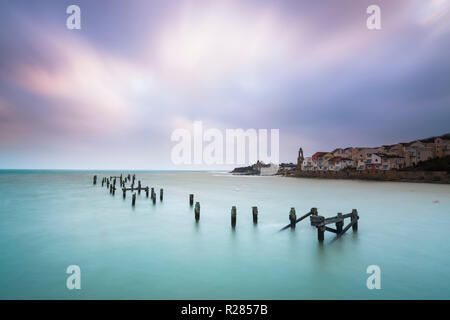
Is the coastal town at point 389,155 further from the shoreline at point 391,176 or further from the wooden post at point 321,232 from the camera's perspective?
the wooden post at point 321,232

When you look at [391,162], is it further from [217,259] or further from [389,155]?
[217,259]

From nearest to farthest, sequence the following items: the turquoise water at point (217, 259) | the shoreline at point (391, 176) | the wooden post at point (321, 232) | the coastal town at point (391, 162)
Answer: the turquoise water at point (217, 259) < the wooden post at point (321, 232) < the shoreline at point (391, 176) < the coastal town at point (391, 162)

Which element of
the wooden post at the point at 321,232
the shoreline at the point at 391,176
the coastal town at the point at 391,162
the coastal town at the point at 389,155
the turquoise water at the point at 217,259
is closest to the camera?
the turquoise water at the point at 217,259

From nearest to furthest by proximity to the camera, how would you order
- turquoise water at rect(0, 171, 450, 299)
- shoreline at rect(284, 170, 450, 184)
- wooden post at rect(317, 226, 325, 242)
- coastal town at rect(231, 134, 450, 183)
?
turquoise water at rect(0, 171, 450, 299) < wooden post at rect(317, 226, 325, 242) < shoreline at rect(284, 170, 450, 184) < coastal town at rect(231, 134, 450, 183)

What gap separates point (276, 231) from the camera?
1253 centimetres

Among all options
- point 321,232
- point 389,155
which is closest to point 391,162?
point 389,155

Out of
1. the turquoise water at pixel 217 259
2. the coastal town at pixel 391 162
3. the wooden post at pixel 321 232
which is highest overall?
the coastal town at pixel 391 162

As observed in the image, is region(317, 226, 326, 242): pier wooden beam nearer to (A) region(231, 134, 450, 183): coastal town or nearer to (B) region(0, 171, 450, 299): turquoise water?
(B) region(0, 171, 450, 299): turquoise water

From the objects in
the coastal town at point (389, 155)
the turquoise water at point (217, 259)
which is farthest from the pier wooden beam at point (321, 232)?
the coastal town at point (389, 155)

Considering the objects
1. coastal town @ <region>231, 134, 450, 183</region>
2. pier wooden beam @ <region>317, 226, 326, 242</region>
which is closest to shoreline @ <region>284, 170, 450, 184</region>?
coastal town @ <region>231, 134, 450, 183</region>
